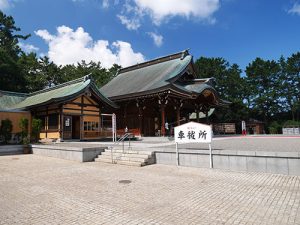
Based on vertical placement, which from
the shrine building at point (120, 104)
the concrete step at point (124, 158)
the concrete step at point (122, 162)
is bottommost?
the concrete step at point (122, 162)

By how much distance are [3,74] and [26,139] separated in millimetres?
21583

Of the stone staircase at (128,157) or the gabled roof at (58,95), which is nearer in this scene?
the stone staircase at (128,157)

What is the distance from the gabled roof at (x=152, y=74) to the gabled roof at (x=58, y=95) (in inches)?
114

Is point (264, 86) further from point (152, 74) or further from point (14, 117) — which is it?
point (14, 117)

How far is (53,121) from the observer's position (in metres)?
19.7

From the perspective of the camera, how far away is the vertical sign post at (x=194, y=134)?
9.20m

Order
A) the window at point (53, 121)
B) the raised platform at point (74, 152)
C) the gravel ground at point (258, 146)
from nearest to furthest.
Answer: the gravel ground at point (258, 146), the raised platform at point (74, 152), the window at point (53, 121)

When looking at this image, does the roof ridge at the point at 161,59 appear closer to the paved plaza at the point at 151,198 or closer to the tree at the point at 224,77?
the tree at the point at 224,77

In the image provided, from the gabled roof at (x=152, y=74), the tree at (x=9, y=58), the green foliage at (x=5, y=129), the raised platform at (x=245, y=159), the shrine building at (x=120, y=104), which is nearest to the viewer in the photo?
the raised platform at (x=245, y=159)

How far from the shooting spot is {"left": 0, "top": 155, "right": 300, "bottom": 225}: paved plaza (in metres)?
4.27

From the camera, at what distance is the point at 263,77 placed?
150ft

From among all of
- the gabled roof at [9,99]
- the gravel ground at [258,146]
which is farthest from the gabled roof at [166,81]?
the gabled roof at [9,99]

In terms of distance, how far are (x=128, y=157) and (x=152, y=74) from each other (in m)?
16.0

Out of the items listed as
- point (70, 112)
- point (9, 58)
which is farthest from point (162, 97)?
point (9, 58)
